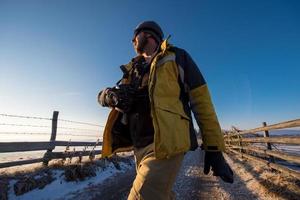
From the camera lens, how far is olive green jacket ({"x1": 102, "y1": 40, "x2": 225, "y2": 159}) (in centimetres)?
169

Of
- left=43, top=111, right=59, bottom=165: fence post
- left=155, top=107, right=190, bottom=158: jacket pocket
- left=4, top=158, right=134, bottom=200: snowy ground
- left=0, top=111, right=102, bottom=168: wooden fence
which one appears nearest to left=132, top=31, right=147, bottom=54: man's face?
left=155, top=107, right=190, bottom=158: jacket pocket

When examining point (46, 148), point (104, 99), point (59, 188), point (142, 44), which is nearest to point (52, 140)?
point (46, 148)

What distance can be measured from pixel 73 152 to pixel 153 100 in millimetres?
5732

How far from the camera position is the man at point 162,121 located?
1681 mm

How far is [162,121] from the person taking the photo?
5.62 ft

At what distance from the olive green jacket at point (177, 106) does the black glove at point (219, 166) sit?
0.17 feet

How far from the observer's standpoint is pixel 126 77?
8.25 ft

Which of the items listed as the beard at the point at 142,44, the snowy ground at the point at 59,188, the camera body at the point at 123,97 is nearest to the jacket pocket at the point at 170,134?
the camera body at the point at 123,97

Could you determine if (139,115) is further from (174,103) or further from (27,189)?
(27,189)

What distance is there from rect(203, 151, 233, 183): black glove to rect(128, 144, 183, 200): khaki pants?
0.78 ft

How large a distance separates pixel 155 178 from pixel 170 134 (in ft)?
1.04

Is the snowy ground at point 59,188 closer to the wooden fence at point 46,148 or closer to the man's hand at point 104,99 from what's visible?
the wooden fence at point 46,148

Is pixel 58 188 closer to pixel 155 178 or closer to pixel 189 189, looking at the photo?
pixel 189 189

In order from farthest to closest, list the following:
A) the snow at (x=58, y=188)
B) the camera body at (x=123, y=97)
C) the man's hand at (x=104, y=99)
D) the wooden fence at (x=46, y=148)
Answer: the wooden fence at (x=46, y=148)
the snow at (x=58, y=188)
the man's hand at (x=104, y=99)
the camera body at (x=123, y=97)
